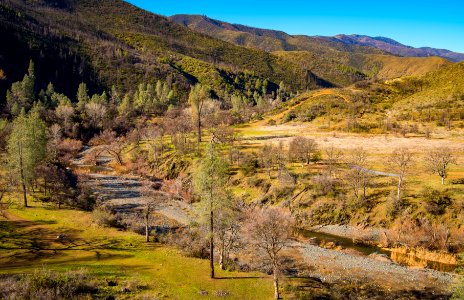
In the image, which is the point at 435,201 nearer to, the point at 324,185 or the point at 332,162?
the point at 324,185

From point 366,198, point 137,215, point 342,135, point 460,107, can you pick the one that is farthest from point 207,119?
point 460,107

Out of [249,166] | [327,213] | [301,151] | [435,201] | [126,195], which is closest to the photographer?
[435,201]

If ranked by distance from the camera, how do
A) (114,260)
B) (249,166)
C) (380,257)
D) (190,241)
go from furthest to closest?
(249,166), (190,241), (380,257), (114,260)

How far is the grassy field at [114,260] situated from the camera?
111 ft

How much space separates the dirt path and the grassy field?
12622 millimetres

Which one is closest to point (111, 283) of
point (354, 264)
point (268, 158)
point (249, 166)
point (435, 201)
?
point (354, 264)

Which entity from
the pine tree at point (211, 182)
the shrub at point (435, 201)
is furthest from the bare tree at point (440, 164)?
the pine tree at point (211, 182)

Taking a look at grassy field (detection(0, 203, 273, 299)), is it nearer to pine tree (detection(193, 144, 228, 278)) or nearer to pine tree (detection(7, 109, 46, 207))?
pine tree (detection(193, 144, 228, 278))

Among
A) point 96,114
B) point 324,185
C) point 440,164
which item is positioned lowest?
point 324,185

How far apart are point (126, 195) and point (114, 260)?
1395 inches

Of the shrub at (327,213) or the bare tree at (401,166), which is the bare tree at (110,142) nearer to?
the shrub at (327,213)

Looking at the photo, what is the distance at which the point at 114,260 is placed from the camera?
40594 mm

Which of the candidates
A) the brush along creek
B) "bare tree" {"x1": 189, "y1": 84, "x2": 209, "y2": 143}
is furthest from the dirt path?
"bare tree" {"x1": 189, "y1": 84, "x2": 209, "y2": 143}

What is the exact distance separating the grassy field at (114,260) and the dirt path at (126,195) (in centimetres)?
1262
